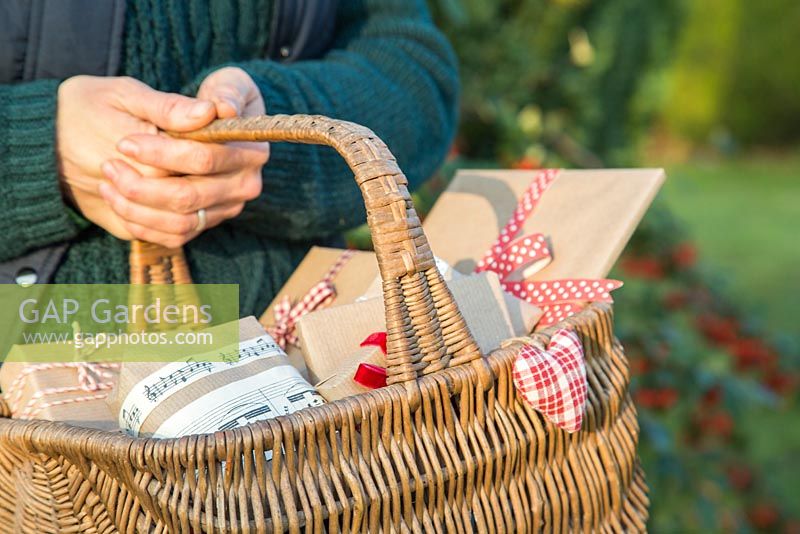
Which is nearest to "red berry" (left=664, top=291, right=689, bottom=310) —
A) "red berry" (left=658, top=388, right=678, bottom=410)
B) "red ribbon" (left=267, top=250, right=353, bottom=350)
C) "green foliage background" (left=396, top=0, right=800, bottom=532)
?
"green foliage background" (left=396, top=0, right=800, bottom=532)

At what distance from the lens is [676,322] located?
8.43ft

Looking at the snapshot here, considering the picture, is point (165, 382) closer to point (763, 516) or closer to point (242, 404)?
point (242, 404)

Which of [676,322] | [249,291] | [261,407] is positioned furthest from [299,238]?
[676,322]

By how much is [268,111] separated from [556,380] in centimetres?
48

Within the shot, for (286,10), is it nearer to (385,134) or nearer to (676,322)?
(385,134)

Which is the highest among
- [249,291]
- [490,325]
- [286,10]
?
[286,10]

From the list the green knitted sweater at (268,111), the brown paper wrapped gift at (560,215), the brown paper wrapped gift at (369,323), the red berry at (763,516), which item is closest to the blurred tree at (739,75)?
the red berry at (763,516)

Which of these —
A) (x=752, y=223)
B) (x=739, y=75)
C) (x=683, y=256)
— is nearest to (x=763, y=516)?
(x=683, y=256)

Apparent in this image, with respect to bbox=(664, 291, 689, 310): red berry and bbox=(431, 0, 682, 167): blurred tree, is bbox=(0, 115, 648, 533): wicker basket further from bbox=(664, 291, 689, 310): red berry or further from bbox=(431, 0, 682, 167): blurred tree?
bbox=(664, 291, 689, 310): red berry

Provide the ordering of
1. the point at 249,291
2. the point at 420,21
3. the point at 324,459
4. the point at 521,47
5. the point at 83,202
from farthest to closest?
the point at 521,47 < the point at 420,21 < the point at 249,291 < the point at 83,202 < the point at 324,459

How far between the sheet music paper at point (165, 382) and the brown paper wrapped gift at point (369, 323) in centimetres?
7

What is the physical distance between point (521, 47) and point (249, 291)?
5.23 feet

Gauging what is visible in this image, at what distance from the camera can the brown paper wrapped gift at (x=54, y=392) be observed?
853mm

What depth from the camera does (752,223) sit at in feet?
19.6
